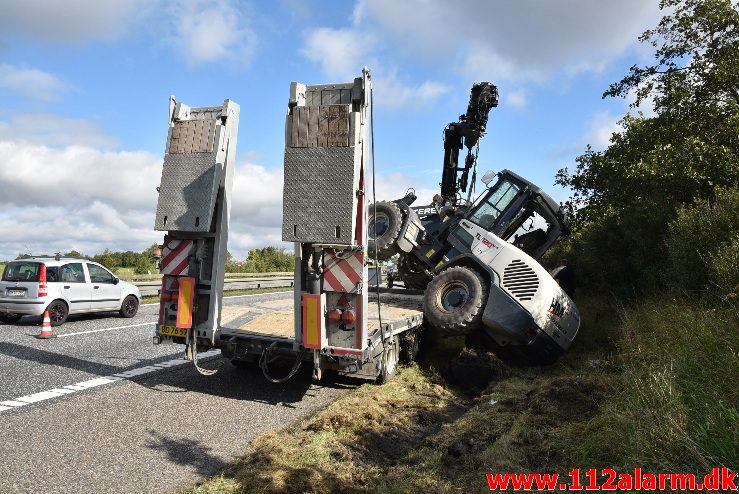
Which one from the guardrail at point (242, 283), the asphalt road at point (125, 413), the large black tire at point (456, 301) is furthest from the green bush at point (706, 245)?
the guardrail at point (242, 283)

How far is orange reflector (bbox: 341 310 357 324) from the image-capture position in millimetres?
5449

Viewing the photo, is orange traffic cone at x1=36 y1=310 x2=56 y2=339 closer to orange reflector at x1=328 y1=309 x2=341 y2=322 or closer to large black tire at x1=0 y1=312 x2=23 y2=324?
large black tire at x1=0 y1=312 x2=23 y2=324

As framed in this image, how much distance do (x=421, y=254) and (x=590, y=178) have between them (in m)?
10.5

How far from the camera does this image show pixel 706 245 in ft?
24.6

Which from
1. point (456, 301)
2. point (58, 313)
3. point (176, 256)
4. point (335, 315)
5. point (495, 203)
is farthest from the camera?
point (58, 313)

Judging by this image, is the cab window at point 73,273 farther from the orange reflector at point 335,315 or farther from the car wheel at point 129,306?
the orange reflector at point 335,315

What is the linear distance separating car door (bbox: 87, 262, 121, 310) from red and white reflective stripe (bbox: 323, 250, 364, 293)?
31.1 feet

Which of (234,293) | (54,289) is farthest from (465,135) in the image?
(234,293)

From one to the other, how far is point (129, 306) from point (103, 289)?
92 cm

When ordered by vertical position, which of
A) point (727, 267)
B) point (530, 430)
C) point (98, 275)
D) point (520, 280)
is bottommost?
point (530, 430)

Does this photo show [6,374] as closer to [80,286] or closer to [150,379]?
[150,379]

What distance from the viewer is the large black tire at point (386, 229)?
31.4ft

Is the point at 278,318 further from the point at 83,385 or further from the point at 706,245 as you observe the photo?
the point at 706,245

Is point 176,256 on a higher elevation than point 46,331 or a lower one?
higher
